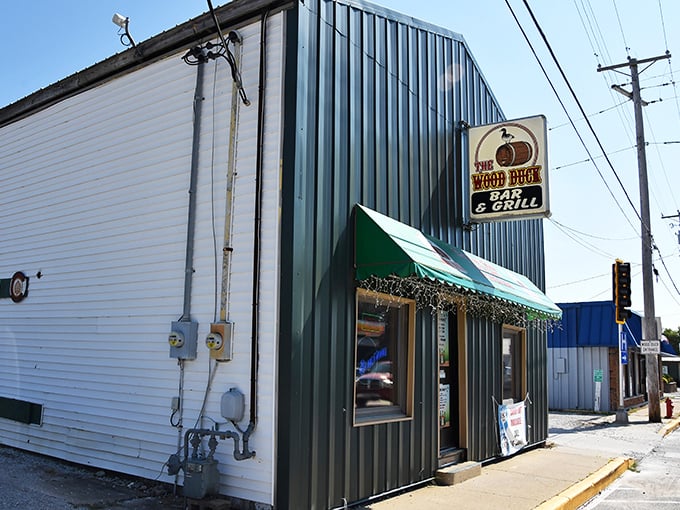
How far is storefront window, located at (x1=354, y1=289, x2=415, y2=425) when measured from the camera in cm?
752

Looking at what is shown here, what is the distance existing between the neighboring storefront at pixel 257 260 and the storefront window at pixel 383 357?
1.4 inches

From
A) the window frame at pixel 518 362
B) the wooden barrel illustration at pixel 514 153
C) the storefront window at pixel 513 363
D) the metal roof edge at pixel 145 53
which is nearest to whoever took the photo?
the metal roof edge at pixel 145 53

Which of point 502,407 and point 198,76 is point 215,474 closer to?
point 198,76

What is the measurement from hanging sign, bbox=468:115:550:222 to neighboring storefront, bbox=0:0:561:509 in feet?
0.22

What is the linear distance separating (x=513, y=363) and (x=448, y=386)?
329 centimetres

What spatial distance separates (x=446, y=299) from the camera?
918cm

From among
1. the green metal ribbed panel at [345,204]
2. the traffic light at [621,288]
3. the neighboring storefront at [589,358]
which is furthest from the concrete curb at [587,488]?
the neighboring storefront at [589,358]

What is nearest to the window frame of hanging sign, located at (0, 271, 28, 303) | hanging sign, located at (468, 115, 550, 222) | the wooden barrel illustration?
hanging sign, located at (468, 115, 550, 222)

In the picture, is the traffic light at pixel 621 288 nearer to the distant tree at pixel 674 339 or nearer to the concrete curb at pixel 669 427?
the concrete curb at pixel 669 427

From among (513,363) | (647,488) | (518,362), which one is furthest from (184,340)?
(518,362)

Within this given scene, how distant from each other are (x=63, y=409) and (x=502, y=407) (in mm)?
6997

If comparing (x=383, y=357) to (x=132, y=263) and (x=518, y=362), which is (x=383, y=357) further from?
(x=518, y=362)

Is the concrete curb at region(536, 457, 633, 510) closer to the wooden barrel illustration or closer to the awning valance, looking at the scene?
the awning valance

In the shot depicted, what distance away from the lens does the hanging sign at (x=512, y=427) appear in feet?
36.5
